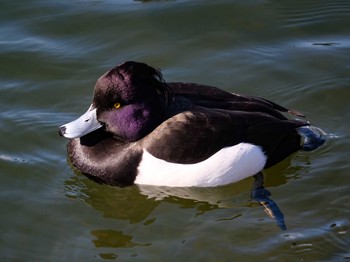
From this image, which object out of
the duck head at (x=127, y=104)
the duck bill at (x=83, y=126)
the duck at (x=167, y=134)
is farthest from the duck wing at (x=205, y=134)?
the duck bill at (x=83, y=126)

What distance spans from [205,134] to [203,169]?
1.08 feet

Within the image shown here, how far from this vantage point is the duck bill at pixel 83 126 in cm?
685

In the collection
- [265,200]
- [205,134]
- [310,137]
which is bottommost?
[265,200]

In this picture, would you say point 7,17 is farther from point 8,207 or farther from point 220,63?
point 8,207

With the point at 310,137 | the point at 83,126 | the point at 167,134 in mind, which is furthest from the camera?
the point at 310,137

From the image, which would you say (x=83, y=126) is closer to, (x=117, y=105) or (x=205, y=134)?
(x=117, y=105)

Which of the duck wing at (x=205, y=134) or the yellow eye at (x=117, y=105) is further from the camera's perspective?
the yellow eye at (x=117, y=105)

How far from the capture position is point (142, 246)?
626 cm

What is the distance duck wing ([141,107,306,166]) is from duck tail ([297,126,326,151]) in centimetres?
51

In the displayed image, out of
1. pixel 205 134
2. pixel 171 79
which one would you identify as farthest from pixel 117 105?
pixel 171 79

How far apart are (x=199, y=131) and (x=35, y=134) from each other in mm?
2030

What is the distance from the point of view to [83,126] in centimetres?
689

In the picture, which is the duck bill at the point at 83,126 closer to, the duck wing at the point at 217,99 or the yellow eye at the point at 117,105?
the yellow eye at the point at 117,105

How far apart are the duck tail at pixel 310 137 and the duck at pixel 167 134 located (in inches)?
10.8
